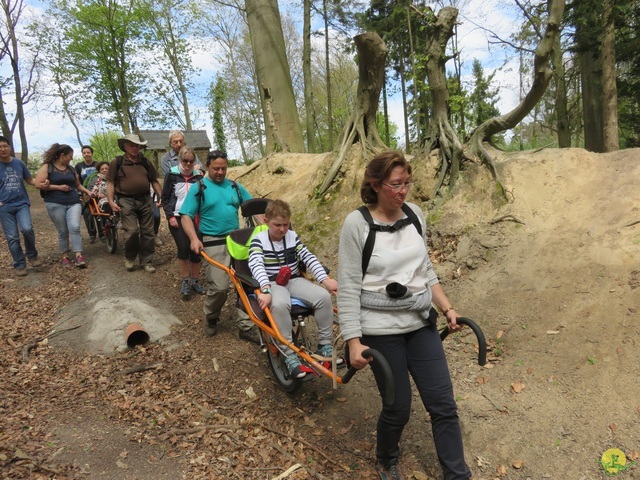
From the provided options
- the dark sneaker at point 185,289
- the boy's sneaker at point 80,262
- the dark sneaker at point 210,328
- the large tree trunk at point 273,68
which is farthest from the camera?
the large tree trunk at point 273,68

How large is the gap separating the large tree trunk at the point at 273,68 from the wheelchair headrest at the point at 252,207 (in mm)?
6214

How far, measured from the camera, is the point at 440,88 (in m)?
6.75

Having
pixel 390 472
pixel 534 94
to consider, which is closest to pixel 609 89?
pixel 534 94

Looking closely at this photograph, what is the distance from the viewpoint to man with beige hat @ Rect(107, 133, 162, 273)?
244 inches

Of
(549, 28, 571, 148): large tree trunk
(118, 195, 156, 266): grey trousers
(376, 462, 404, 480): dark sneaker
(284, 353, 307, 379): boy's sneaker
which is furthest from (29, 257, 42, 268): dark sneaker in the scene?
(549, 28, 571, 148): large tree trunk

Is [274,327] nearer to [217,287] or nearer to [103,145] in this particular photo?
[217,287]

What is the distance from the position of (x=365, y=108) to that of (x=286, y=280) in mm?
4951

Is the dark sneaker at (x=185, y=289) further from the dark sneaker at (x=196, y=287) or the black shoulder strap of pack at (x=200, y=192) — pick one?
the black shoulder strap of pack at (x=200, y=192)

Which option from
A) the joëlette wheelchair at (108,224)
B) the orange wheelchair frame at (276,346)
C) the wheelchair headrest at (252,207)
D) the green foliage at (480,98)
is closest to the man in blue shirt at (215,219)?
the orange wheelchair frame at (276,346)

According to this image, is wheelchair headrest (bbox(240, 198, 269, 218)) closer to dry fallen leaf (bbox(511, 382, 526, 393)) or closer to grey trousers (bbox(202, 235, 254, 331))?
grey trousers (bbox(202, 235, 254, 331))

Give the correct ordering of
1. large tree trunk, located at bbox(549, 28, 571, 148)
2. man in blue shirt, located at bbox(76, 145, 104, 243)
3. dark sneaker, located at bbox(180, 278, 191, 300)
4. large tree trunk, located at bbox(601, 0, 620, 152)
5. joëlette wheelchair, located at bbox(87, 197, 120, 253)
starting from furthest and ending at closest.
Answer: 1. large tree trunk, located at bbox(549, 28, 571, 148)
2. man in blue shirt, located at bbox(76, 145, 104, 243)
3. large tree trunk, located at bbox(601, 0, 620, 152)
4. joëlette wheelchair, located at bbox(87, 197, 120, 253)
5. dark sneaker, located at bbox(180, 278, 191, 300)

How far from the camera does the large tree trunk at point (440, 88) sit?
6395 mm

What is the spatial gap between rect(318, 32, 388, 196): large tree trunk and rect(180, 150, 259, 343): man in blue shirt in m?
2.70

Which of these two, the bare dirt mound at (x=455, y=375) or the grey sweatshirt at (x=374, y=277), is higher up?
the grey sweatshirt at (x=374, y=277)
